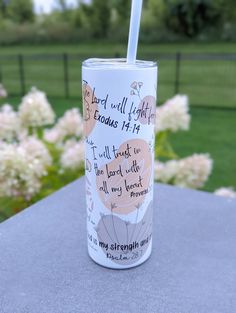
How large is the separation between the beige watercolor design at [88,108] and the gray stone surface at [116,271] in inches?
9.3

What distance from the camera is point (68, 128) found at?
114cm

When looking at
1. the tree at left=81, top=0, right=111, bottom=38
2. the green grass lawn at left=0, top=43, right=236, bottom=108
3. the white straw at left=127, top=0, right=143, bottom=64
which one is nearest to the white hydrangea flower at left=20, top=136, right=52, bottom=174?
the white straw at left=127, top=0, right=143, bottom=64

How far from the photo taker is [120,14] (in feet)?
61.9

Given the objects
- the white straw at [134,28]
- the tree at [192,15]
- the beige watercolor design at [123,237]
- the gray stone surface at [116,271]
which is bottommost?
the gray stone surface at [116,271]

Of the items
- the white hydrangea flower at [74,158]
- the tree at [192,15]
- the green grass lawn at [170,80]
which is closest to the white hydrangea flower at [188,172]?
the white hydrangea flower at [74,158]

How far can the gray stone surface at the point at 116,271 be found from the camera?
49 cm

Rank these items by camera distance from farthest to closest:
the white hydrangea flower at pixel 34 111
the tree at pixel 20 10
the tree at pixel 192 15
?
the tree at pixel 20 10 → the tree at pixel 192 15 → the white hydrangea flower at pixel 34 111

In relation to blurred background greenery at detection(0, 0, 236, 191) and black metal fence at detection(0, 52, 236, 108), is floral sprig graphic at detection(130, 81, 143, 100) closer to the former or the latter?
blurred background greenery at detection(0, 0, 236, 191)

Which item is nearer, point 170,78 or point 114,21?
point 170,78

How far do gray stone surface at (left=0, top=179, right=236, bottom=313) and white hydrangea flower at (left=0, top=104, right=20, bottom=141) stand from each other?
367mm

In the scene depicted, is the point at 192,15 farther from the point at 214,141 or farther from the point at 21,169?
the point at 21,169

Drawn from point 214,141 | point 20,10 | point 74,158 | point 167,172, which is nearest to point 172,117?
point 167,172

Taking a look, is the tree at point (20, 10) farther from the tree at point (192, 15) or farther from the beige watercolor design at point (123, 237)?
the beige watercolor design at point (123, 237)

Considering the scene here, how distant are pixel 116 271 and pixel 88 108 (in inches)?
10.7
